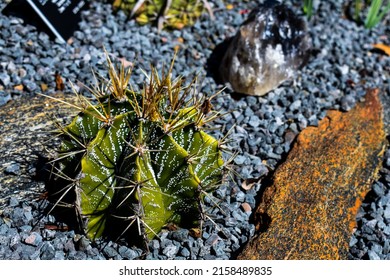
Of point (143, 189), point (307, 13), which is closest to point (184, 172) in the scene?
point (143, 189)

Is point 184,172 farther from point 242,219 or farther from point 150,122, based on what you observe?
point 242,219

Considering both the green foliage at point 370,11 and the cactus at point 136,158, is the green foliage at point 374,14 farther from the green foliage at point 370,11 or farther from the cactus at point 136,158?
the cactus at point 136,158

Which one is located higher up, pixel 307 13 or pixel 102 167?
pixel 102 167

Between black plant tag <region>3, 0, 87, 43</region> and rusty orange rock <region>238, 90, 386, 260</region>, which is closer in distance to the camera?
rusty orange rock <region>238, 90, 386, 260</region>

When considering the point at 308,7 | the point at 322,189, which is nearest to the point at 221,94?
the point at 322,189

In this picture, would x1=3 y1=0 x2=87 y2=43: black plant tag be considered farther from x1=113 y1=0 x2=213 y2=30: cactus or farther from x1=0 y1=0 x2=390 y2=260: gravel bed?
x1=113 y1=0 x2=213 y2=30: cactus

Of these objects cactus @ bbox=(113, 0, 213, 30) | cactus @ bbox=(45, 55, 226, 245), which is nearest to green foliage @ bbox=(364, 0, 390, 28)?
cactus @ bbox=(113, 0, 213, 30)
